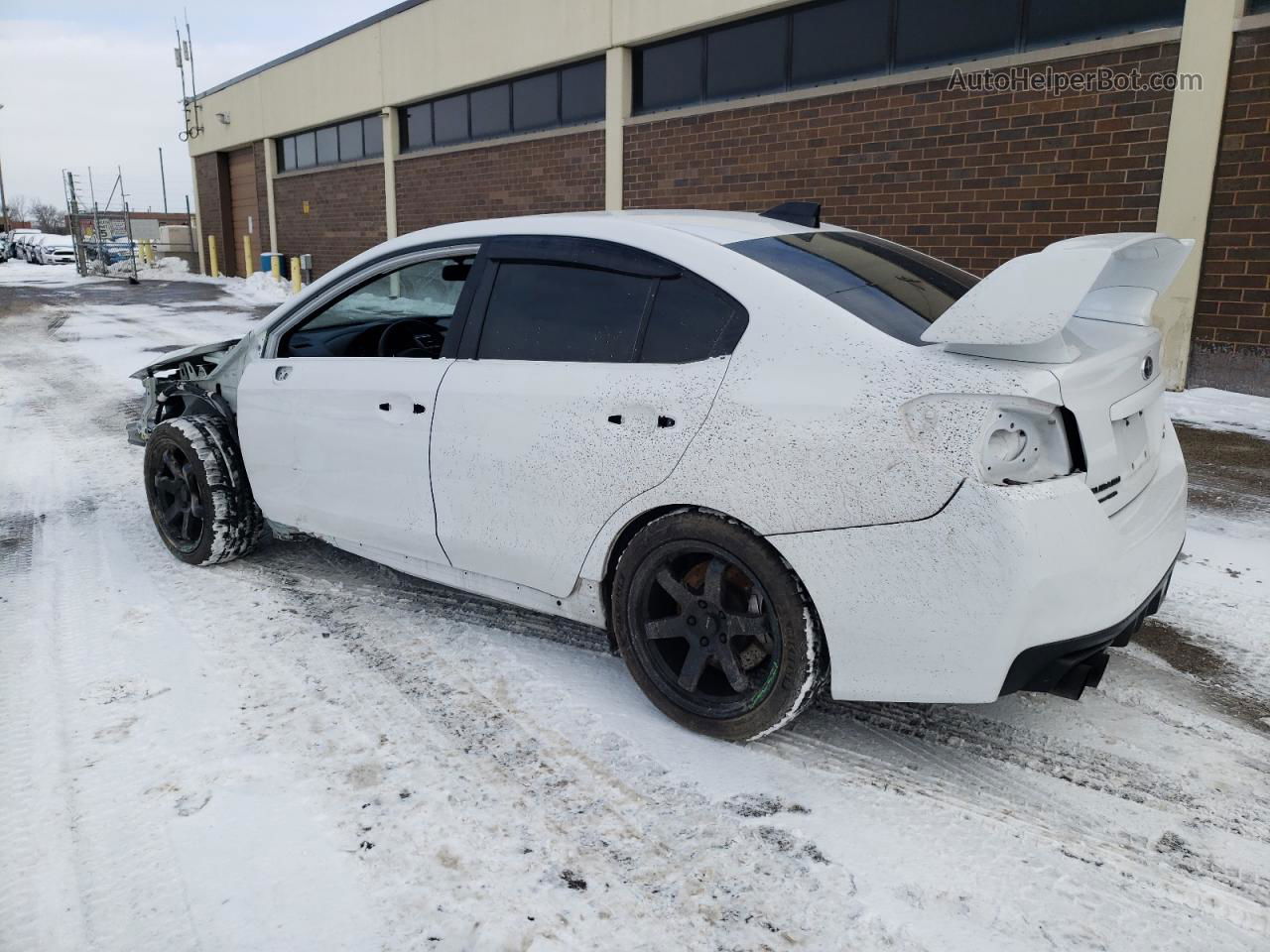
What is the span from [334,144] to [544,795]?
22.1 meters

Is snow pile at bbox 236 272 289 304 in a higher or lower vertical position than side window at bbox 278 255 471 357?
lower

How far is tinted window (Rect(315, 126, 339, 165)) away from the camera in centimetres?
2186

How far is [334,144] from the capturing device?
21.9m

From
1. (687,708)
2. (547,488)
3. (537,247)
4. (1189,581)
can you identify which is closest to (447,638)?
(547,488)

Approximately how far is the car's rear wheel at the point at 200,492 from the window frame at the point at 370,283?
54 centimetres

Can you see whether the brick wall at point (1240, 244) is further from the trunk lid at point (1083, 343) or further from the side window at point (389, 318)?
the side window at point (389, 318)

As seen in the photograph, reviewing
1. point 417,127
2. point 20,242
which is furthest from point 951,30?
point 20,242

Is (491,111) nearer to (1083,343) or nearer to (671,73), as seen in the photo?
(671,73)

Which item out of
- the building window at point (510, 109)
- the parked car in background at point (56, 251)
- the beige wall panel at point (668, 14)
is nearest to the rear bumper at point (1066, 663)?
the beige wall panel at point (668, 14)

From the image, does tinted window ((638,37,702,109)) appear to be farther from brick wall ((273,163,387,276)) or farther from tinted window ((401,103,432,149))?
brick wall ((273,163,387,276))

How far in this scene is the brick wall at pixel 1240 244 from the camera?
7.82 meters

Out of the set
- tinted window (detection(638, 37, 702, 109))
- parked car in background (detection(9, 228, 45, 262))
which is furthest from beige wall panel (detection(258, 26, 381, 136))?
parked car in background (detection(9, 228, 45, 262))

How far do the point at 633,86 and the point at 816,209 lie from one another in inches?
422

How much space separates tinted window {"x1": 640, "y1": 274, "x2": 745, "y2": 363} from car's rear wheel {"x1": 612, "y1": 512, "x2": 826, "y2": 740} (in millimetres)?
501
